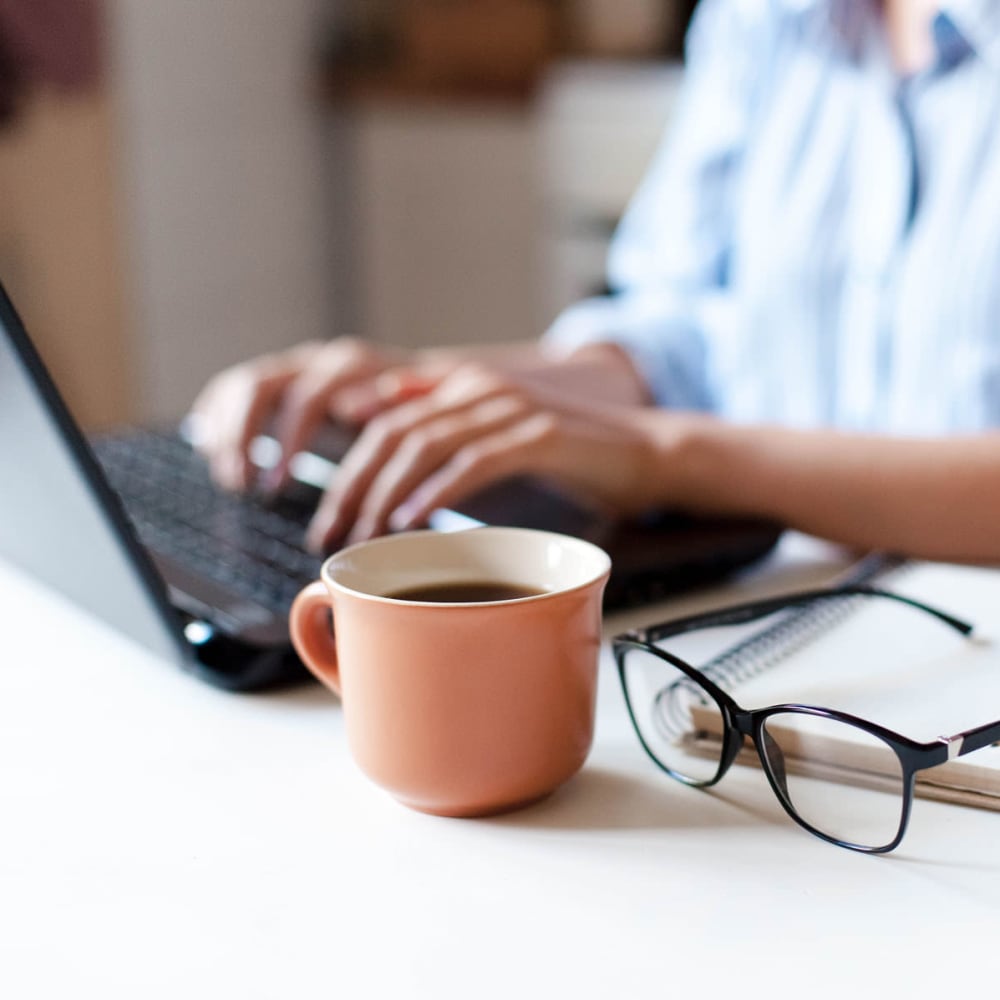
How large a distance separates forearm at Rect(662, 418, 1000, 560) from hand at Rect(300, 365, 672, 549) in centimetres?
3

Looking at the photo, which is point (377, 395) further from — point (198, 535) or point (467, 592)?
point (467, 592)

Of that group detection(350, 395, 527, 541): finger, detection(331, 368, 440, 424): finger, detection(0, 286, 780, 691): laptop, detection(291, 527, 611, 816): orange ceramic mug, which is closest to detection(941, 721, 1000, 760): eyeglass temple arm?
detection(291, 527, 611, 816): orange ceramic mug

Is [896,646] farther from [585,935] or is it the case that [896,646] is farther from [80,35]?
[80,35]

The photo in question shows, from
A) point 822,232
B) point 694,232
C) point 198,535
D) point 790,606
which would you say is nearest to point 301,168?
point 694,232

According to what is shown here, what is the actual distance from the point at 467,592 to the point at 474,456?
0.69 feet

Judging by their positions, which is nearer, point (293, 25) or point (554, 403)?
point (554, 403)

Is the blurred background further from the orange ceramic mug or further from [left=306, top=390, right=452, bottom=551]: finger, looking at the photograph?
the orange ceramic mug

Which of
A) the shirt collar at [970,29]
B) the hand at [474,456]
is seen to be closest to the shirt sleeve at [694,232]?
the shirt collar at [970,29]

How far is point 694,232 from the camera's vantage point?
116cm

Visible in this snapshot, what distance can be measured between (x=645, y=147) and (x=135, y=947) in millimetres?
1962

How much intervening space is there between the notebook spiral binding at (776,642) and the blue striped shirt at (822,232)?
1.25 feet

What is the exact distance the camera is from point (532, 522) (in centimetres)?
76

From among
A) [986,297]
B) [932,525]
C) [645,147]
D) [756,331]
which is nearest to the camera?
[932,525]

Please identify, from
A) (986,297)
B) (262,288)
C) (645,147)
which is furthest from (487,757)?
(262,288)
